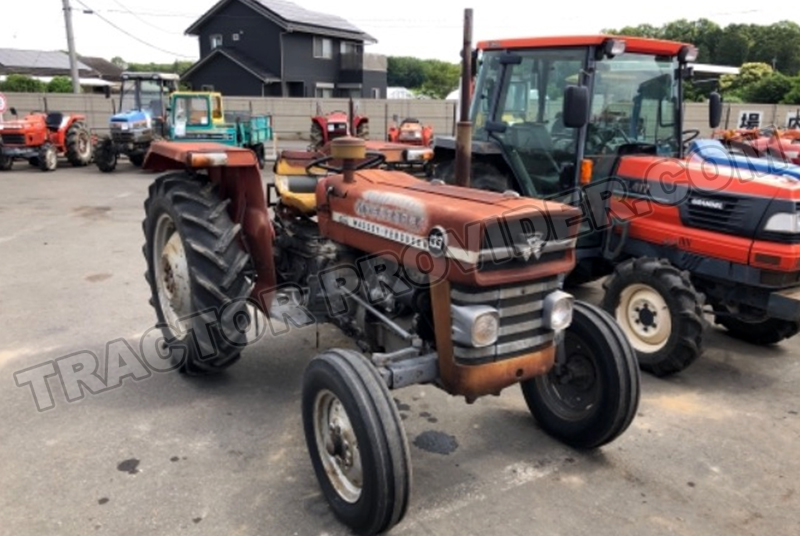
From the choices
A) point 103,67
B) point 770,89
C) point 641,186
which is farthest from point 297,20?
point 103,67

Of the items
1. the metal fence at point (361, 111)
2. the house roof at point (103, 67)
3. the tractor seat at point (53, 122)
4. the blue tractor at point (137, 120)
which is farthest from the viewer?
the house roof at point (103, 67)

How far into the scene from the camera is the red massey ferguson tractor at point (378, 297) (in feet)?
8.59

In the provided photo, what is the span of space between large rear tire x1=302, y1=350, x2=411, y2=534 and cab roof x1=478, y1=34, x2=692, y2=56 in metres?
3.39

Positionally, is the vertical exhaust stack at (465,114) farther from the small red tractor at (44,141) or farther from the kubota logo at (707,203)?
the small red tractor at (44,141)

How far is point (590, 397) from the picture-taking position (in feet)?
10.7

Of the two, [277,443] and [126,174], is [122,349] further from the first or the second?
[126,174]

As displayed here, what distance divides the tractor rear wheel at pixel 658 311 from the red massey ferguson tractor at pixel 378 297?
1.21m

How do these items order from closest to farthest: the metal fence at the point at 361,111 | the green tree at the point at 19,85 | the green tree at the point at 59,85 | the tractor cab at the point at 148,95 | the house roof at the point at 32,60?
the tractor cab at the point at 148,95, the metal fence at the point at 361,111, the green tree at the point at 19,85, the green tree at the point at 59,85, the house roof at the point at 32,60

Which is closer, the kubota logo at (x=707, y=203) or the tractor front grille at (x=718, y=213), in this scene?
the tractor front grille at (x=718, y=213)

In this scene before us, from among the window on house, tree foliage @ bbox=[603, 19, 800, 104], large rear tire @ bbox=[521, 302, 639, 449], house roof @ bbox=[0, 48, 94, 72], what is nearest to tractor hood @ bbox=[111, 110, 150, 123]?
large rear tire @ bbox=[521, 302, 639, 449]

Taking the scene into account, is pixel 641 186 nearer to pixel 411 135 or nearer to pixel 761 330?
pixel 761 330

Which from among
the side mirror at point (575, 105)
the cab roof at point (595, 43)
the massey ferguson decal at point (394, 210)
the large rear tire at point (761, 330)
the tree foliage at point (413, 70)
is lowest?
the large rear tire at point (761, 330)

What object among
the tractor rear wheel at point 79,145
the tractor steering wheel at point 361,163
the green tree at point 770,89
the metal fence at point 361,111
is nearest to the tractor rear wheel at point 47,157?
the tractor rear wheel at point 79,145

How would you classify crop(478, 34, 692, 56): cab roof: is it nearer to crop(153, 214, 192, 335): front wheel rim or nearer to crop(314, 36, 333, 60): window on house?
crop(153, 214, 192, 335): front wheel rim
